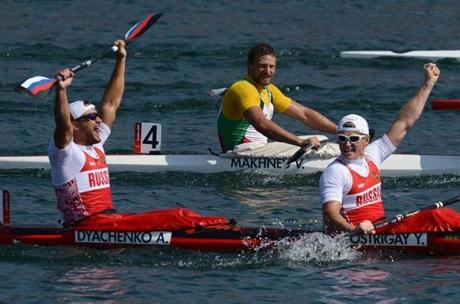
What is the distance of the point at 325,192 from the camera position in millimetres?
11875

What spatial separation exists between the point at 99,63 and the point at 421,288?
570 inches

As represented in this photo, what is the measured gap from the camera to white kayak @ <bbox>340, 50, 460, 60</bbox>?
995 inches

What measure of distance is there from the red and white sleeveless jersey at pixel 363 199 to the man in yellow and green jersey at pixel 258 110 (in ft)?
10.8

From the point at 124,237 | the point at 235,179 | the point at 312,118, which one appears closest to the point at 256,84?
the point at 312,118

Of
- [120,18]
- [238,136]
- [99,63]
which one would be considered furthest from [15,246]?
[120,18]

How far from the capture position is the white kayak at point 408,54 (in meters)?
25.3

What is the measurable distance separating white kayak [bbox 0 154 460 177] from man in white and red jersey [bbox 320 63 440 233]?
4326mm

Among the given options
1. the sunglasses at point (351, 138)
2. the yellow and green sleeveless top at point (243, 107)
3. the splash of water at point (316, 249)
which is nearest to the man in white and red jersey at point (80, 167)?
the splash of water at point (316, 249)

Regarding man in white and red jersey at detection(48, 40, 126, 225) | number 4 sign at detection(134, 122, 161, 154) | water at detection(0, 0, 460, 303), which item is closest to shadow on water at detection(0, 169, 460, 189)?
water at detection(0, 0, 460, 303)

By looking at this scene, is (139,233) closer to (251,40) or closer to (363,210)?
(363,210)

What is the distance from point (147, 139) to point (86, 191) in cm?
484

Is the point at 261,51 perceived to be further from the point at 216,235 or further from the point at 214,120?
the point at 214,120

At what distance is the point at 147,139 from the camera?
17.2 metres

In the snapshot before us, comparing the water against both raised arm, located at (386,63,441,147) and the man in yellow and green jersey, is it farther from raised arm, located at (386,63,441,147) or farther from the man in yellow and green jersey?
raised arm, located at (386,63,441,147)
